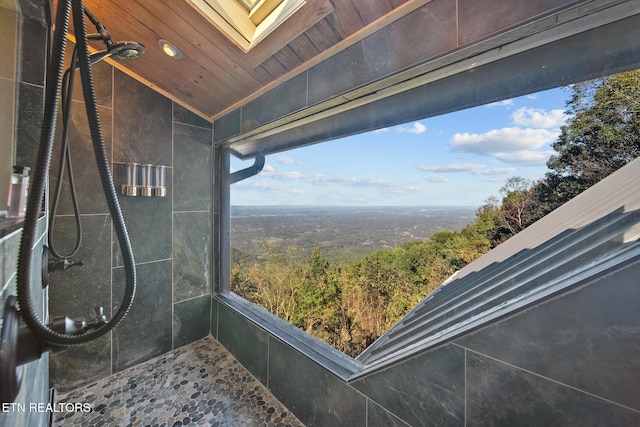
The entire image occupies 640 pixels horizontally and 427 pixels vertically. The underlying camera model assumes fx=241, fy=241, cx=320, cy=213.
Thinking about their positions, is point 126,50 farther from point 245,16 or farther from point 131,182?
point 131,182

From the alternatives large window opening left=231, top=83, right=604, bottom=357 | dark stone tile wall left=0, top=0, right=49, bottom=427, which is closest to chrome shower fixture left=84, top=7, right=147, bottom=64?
dark stone tile wall left=0, top=0, right=49, bottom=427

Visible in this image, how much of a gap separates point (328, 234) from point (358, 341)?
0.60 m

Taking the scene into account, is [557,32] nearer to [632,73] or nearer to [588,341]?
[632,73]

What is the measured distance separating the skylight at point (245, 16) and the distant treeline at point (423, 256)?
3.49 ft

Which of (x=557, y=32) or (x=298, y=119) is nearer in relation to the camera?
(x=557, y=32)

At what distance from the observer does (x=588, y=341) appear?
1.82ft

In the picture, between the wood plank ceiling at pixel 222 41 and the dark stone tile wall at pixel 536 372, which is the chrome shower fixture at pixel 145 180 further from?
the dark stone tile wall at pixel 536 372

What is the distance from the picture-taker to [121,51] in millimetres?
1194

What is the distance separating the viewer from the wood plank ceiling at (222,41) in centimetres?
94

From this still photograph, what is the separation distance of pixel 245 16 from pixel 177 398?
2128 mm

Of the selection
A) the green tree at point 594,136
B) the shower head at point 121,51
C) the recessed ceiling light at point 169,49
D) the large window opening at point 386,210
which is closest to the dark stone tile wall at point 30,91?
the shower head at point 121,51

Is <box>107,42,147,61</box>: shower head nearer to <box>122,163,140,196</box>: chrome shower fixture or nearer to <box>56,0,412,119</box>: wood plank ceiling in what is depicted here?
<box>56,0,412,119</box>: wood plank ceiling

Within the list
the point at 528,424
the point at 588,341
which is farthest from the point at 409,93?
the point at 528,424

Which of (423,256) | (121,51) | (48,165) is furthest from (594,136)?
(121,51)
